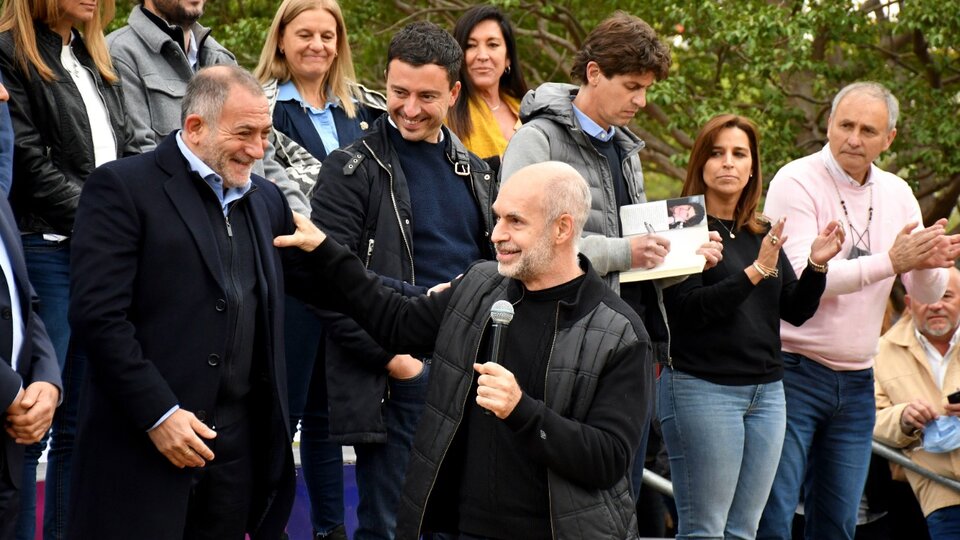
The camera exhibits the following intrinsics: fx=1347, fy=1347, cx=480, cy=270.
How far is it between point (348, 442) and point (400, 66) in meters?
1.47

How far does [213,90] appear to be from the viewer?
14.1ft

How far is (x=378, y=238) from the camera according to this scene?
514 cm

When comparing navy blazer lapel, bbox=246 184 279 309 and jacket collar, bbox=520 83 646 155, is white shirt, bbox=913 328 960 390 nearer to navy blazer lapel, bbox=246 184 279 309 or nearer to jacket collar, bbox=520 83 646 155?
jacket collar, bbox=520 83 646 155

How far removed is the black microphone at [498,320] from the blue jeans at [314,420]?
1516mm

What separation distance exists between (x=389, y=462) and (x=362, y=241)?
0.86m

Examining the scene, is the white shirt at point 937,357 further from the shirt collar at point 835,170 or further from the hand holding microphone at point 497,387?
the hand holding microphone at point 497,387

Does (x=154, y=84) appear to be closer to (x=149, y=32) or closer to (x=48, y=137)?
(x=149, y=32)

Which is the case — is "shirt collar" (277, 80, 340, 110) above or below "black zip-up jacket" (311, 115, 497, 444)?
above

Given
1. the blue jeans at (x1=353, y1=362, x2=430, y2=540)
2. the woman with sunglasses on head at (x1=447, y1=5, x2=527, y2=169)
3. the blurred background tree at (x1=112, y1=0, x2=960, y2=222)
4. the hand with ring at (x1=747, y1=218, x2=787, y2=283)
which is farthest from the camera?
the blurred background tree at (x1=112, y1=0, x2=960, y2=222)

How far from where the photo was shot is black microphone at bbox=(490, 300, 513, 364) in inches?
153

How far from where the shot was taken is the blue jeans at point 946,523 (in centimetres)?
714

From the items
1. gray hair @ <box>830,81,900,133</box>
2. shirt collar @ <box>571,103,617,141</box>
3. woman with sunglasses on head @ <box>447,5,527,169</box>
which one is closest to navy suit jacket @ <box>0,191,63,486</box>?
shirt collar @ <box>571,103,617,141</box>

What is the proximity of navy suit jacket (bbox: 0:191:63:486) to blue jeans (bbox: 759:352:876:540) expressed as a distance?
337 cm

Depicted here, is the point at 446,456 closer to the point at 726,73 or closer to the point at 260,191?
the point at 260,191
